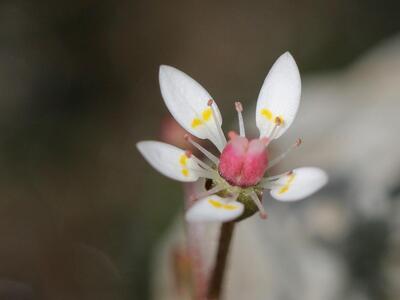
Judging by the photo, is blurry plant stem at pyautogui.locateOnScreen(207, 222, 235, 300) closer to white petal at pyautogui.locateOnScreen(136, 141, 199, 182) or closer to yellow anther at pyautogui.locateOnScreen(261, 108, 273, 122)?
white petal at pyautogui.locateOnScreen(136, 141, 199, 182)

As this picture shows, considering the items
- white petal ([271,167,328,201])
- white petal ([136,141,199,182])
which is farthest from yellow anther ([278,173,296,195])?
white petal ([136,141,199,182])

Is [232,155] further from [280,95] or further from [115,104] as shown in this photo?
[115,104]

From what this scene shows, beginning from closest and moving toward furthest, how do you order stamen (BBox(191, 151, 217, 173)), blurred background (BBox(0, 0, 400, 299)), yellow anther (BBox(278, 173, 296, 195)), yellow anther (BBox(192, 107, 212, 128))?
yellow anther (BBox(278, 173, 296, 195)) < stamen (BBox(191, 151, 217, 173)) < yellow anther (BBox(192, 107, 212, 128)) < blurred background (BBox(0, 0, 400, 299))

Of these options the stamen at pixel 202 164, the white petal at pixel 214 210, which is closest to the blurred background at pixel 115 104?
the stamen at pixel 202 164

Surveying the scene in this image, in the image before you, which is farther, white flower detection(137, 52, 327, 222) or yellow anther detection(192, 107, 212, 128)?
yellow anther detection(192, 107, 212, 128)

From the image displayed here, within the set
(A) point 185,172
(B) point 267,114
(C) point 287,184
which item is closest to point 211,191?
(A) point 185,172

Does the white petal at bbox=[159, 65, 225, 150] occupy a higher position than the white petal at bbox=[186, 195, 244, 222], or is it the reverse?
the white petal at bbox=[159, 65, 225, 150]

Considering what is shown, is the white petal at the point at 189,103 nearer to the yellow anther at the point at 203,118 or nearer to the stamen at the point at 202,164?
the yellow anther at the point at 203,118
